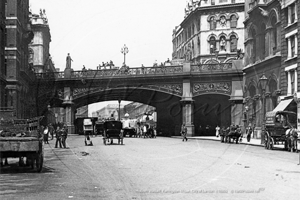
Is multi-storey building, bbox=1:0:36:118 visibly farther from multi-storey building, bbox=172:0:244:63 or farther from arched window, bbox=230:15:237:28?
arched window, bbox=230:15:237:28

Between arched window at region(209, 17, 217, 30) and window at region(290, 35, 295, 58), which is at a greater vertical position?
arched window at region(209, 17, 217, 30)

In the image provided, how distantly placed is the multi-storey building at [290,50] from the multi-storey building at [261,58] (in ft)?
2.84

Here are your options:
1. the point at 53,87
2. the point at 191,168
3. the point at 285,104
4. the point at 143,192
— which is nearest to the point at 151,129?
the point at 53,87

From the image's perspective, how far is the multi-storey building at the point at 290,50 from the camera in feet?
121

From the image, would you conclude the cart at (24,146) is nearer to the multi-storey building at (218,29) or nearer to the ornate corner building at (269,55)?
the ornate corner building at (269,55)

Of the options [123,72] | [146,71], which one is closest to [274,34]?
[146,71]

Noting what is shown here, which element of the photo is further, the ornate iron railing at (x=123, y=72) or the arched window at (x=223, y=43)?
the arched window at (x=223, y=43)

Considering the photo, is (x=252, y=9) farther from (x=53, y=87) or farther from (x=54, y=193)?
(x=54, y=193)

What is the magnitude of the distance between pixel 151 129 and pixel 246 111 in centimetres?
1027

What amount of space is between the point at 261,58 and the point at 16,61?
79.0 feet

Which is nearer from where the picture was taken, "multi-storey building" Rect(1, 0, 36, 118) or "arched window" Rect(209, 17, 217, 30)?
"multi-storey building" Rect(1, 0, 36, 118)

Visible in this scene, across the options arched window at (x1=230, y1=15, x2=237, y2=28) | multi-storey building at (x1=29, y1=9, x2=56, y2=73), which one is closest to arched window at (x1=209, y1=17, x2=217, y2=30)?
arched window at (x1=230, y1=15, x2=237, y2=28)

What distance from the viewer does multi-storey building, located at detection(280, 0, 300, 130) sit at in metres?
36.8

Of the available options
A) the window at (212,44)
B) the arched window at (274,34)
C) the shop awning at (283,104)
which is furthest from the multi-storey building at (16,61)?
the window at (212,44)
